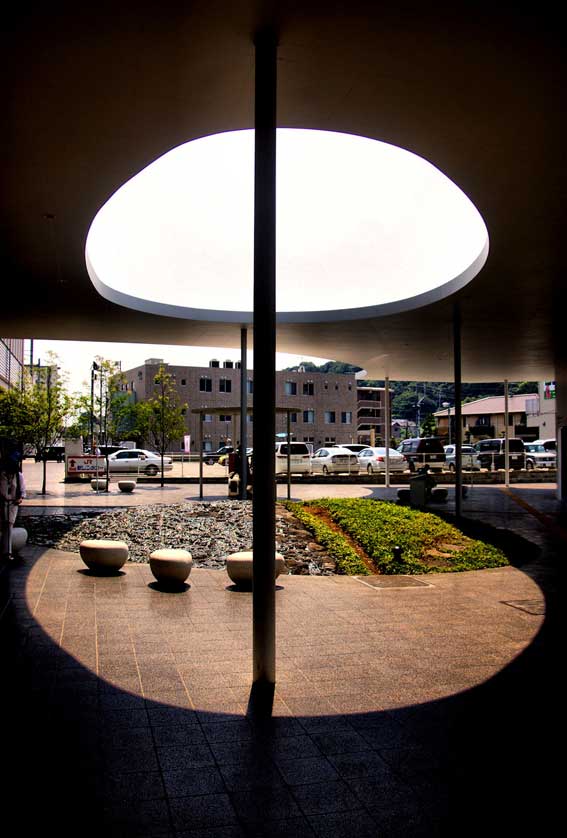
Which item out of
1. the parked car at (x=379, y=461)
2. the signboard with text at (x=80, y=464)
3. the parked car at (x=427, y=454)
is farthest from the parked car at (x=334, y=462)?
the signboard with text at (x=80, y=464)

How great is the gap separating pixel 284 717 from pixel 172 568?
4.79m

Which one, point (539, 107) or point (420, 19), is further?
point (539, 107)

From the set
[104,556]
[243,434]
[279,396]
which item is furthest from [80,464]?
[279,396]

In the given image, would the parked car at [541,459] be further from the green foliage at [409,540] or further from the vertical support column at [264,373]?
the vertical support column at [264,373]

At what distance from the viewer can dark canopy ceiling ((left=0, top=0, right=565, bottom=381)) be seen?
17.0 ft


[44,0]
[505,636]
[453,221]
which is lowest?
[505,636]

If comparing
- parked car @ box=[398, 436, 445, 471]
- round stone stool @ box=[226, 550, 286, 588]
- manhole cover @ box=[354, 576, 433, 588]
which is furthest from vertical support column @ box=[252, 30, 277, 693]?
parked car @ box=[398, 436, 445, 471]

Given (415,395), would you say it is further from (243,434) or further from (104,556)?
(104,556)

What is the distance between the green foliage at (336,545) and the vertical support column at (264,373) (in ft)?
19.2

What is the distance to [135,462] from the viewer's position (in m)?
38.8

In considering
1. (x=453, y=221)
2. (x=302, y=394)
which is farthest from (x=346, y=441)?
(x=453, y=221)

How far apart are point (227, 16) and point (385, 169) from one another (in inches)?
272

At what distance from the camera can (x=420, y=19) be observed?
5.15 m

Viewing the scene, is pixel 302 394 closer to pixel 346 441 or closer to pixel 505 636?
pixel 346 441
